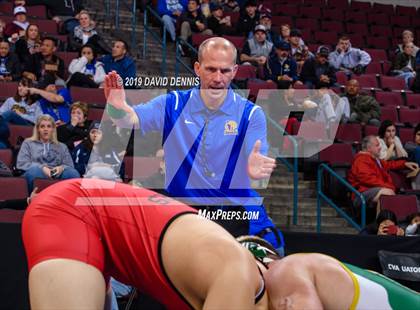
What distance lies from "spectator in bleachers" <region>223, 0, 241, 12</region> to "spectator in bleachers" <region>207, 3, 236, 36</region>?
3.11ft

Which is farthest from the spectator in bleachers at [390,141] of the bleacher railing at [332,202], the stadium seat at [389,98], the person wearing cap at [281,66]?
the stadium seat at [389,98]

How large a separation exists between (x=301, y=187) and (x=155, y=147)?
2268 millimetres

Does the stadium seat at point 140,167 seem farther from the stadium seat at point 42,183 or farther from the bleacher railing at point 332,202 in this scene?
the bleacher railing at point 332,202

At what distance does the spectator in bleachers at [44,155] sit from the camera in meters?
7.72

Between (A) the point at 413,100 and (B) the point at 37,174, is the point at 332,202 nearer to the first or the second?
(B) the point at 37,174

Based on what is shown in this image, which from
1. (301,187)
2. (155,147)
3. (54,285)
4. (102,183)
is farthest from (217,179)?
(301,187)

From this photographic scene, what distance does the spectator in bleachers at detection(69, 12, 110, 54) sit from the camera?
10.9m

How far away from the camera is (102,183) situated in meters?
3.18

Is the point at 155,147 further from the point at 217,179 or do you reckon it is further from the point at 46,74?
the point at 217,179

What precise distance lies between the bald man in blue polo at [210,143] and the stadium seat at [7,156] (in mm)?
3658

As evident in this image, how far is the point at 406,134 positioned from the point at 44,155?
5169 millimetres

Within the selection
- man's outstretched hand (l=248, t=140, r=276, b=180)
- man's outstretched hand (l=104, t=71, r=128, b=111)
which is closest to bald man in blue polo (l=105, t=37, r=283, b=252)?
man's outstretched hand (l=104, t=71, r=128, b=111)

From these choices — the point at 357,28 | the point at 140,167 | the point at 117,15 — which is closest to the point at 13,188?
the point at 140,167

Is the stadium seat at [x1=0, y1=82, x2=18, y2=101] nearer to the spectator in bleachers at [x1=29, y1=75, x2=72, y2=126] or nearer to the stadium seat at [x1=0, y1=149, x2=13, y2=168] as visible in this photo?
the spectator in bleachers at [x1=29, y1=75, x2=72, y2=126]
